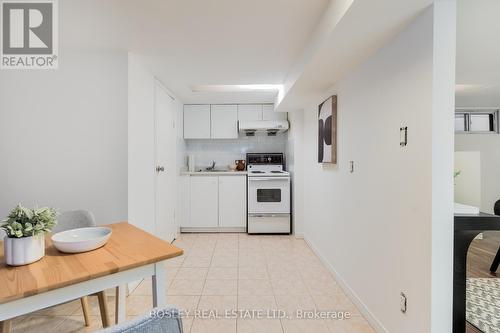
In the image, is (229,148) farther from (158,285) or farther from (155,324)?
(155,324)

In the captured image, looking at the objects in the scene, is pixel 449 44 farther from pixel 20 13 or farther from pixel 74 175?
pixel 74 175

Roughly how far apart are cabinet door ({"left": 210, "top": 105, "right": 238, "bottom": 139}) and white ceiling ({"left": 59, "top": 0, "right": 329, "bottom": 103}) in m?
1.52

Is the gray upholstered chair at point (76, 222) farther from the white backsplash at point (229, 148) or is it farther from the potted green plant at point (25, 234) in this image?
the white backsplash at point (229, 148)

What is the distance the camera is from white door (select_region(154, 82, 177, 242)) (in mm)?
2941

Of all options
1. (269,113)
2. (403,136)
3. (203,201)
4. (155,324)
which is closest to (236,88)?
(269,113)

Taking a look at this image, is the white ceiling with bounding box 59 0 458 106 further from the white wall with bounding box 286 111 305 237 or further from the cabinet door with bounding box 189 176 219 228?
the cabinet door with bounding box 189 176 219 228

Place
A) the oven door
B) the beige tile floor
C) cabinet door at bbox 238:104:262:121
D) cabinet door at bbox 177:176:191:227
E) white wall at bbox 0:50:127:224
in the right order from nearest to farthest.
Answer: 1. the beige tile floor
2. white wall at bbox 0:50:127:224
3. the oven door
4. cabinet door at bbox 177:176:191:227
5. cabinet door at bbox 238:104:262:121

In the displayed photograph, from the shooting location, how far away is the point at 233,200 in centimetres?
397

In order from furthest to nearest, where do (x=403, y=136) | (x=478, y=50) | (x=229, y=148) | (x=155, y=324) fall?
(x=229, y=148) → (x=478, y=50) → (x=403, y=136) → (x=155, y=324)

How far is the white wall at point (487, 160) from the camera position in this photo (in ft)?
13.1

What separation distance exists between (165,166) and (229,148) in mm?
1557

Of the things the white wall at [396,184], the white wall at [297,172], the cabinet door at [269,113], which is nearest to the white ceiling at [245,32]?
the white wall at [396,184]

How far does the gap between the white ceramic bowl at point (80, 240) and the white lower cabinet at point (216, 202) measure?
8.53 feet

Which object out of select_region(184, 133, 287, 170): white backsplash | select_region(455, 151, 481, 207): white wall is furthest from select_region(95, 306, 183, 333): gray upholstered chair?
select_region(455, 151, 481, 207): white wall
